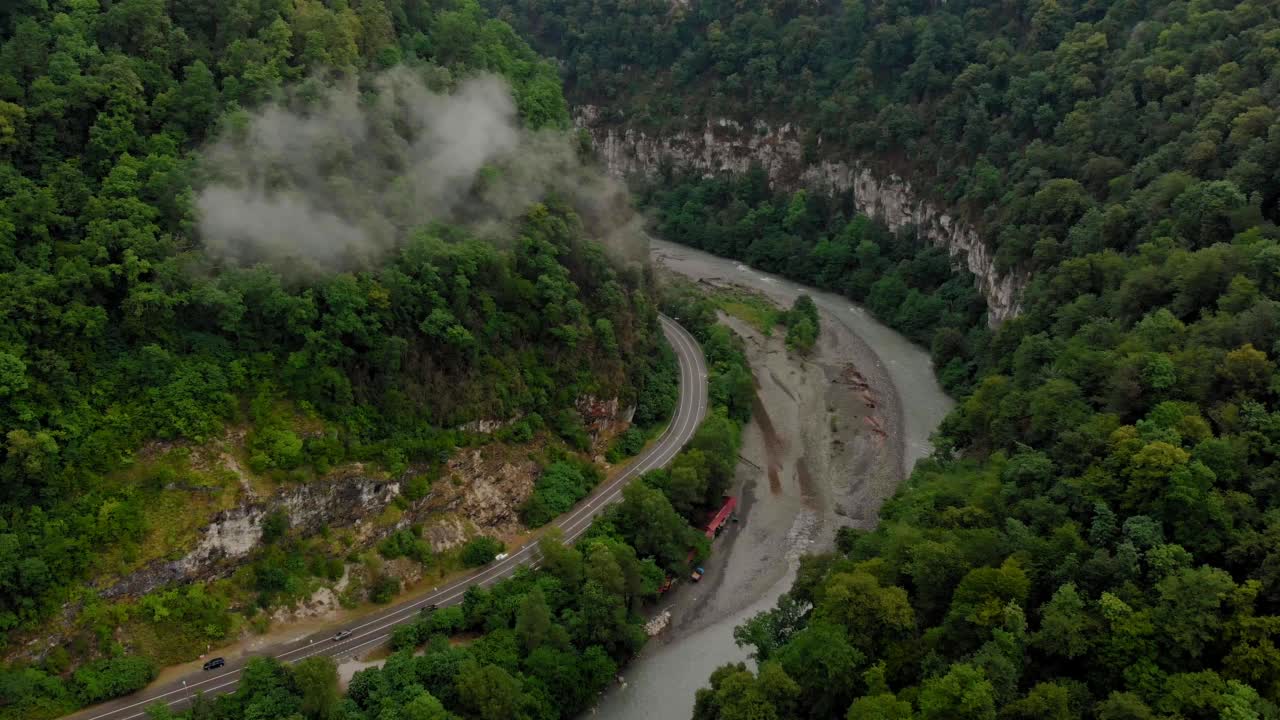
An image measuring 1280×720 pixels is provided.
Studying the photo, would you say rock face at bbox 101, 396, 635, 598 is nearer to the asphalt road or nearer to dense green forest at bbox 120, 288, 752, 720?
the asphalt road

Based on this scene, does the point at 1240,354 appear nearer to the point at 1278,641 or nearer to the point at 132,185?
the point at 1278,641

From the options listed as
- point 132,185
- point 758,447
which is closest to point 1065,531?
point 758,447

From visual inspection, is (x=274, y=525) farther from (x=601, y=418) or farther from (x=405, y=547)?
(x=601, y=418)

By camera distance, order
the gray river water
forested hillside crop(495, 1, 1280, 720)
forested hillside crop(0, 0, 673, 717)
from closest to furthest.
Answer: forested hillside crop(495, 1, 1280, 720)
forested hillside crop(0, 0, 673, 717)
the gray river water

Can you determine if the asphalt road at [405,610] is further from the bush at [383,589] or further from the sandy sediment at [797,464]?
the sandy sediment at [797,464]

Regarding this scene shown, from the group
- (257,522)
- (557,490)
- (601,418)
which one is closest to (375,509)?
(257,522)

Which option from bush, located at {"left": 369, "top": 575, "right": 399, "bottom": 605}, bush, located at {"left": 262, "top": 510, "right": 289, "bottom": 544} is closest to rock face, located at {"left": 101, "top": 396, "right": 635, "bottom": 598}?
bush, located at {"left": 262, "top": 510, "right": 289, "bottom": 544}
